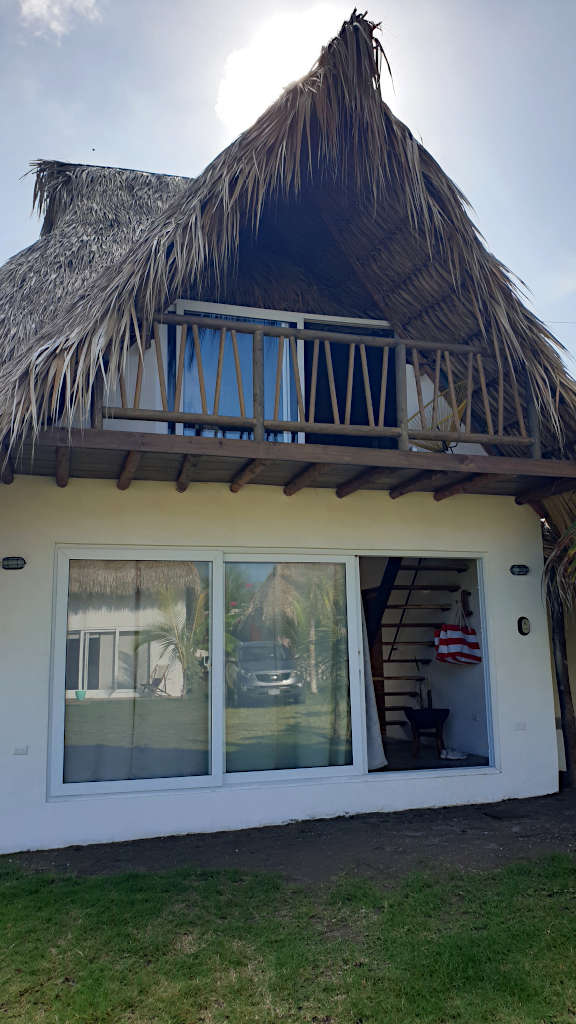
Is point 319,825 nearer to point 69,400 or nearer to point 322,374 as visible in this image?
point 69,400

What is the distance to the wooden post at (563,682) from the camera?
673 cm

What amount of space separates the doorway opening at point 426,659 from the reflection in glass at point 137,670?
1.84 meters

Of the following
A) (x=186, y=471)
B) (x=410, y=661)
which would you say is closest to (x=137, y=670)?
(x=186, y=471)

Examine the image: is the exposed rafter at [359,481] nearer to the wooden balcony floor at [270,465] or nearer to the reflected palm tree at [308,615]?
the wooden balcony floor at [270,465]

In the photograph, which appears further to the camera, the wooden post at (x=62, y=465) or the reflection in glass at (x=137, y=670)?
the reflection in glass at (x=137, y=670)

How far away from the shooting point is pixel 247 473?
206 inches

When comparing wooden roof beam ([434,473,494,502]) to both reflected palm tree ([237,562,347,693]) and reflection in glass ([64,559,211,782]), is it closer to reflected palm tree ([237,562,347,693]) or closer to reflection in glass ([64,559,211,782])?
reflected palm tree ([237,562,347,693])

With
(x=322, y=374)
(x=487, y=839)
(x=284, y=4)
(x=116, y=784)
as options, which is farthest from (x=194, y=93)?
(x=487, y=839)

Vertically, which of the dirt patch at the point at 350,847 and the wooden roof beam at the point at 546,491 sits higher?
the wooden roof beam at the point at 546,491

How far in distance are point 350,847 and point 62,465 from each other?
3.05 meters

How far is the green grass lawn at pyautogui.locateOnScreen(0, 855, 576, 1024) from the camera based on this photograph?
299cm

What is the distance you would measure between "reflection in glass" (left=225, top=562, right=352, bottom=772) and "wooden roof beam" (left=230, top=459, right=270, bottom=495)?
0.62m

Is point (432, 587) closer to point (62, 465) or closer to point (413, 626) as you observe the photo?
point (413, 626)

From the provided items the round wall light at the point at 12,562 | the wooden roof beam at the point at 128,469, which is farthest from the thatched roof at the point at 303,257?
the round wall light at the point at 12,562
